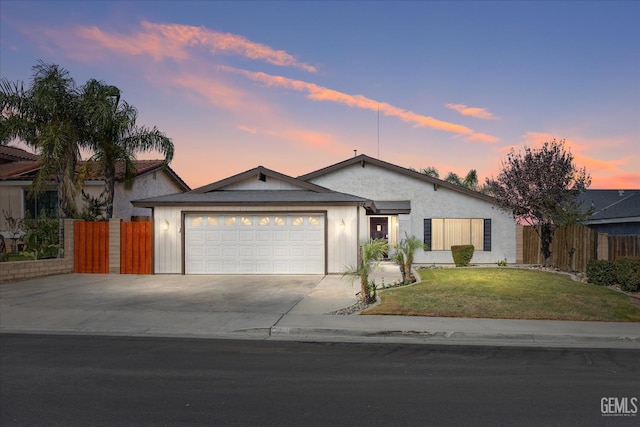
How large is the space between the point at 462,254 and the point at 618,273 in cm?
852

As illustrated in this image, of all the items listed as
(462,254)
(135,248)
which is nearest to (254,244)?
(135,248)

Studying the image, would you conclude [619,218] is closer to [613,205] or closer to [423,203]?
[613,205]

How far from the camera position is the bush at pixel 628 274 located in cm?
1479

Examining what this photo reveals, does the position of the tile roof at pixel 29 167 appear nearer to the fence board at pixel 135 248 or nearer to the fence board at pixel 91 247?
the fence board at pixel 91 247

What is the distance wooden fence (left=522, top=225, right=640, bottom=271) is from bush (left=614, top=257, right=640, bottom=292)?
7.17ft

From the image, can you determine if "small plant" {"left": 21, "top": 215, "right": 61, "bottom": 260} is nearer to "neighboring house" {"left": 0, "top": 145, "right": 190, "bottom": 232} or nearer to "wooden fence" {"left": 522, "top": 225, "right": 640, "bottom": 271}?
"neighboring house" {"left": 0, "top": 145, "right": 190, "bottom": 232}

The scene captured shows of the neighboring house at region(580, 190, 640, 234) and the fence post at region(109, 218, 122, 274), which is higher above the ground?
the neighboring house at region(580, 190, 640, 234)

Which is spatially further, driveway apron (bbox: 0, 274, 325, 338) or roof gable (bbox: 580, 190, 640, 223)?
roof gable (bbox: 580, 190, 640, 223)

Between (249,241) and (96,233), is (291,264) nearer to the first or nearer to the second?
(249,241)

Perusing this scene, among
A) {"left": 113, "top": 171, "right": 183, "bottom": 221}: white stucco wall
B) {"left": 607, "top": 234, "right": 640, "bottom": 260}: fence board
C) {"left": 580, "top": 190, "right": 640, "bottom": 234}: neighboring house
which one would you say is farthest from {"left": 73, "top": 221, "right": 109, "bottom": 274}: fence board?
{"left": 580, "top": 190, "right": 640, "bottom": 234}: neighboring house

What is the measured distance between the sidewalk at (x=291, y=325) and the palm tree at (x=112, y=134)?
30.5 feet

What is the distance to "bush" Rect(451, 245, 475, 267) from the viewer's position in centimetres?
2364

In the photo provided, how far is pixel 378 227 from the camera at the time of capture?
27.2 meters

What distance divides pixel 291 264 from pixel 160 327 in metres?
9.74
